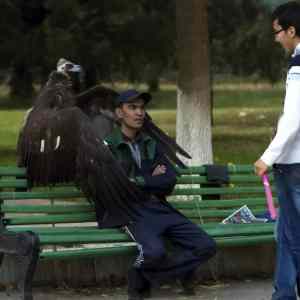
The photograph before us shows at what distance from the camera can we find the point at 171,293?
6391 millimetres

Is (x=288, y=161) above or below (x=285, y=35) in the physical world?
below

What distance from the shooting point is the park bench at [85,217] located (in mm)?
5887

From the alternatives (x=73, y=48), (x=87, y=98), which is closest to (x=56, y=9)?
(x=73, y=48)

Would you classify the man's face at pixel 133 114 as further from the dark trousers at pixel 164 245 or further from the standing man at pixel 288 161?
the standing man at pixel 288 161

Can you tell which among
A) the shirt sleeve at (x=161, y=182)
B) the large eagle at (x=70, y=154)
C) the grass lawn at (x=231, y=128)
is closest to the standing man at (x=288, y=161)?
the shirt sleeve at (x=161, y=182)

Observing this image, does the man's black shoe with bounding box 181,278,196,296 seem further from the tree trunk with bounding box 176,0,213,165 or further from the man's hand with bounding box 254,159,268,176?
the tree trunk with bounding box 176,0,213,165

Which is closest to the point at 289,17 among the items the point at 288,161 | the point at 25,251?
the point at 288,161

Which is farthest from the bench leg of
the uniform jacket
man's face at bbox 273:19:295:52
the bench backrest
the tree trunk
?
the tree trunk

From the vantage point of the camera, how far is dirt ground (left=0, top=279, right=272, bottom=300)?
627 centimetres

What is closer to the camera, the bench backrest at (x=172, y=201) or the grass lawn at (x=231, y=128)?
the bench backrest at (x=172, y=201)

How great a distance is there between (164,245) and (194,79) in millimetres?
4041

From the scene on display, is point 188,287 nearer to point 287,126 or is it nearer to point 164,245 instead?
point 164,245

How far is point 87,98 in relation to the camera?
657 cm

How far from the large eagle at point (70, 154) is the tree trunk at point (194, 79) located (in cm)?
361
